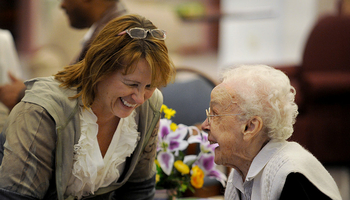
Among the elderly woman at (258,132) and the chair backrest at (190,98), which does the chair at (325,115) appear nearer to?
the chair backrest at (190,98)

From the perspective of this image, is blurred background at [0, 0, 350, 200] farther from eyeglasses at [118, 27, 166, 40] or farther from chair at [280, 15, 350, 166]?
eyeglasses at [118, 27, 166, 40]

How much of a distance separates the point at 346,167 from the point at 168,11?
2978 millimetres

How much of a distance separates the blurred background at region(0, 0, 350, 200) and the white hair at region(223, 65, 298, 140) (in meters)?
0.22

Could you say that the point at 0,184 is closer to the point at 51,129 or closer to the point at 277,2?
the point at 51,129

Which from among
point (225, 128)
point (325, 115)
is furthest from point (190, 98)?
point (325, 115)

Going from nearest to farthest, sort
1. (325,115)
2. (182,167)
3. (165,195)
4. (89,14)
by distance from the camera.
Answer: (182,167) → (165,195) → (89,14) → (325,115)

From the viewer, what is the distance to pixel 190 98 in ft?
7.98

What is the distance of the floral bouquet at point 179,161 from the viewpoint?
1.70m

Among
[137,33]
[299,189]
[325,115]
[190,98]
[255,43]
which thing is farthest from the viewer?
[255,43]

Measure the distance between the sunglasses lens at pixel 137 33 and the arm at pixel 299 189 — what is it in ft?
2.30

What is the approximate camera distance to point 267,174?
4.40 ft

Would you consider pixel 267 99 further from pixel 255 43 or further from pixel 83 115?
pixel 255 43

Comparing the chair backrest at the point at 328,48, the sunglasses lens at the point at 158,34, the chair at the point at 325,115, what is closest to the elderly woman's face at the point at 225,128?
the sunglasses lens at the point at 158,34

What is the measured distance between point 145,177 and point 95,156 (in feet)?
1.06
